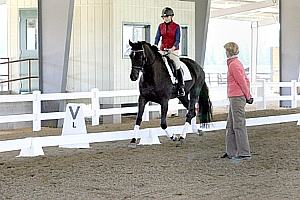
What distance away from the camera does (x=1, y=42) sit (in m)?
18.4

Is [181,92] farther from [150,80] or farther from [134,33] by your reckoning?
[134,33]

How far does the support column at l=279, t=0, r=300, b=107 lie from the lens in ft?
64.5

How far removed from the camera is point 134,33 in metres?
17.3

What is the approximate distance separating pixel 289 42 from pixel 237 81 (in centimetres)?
1301

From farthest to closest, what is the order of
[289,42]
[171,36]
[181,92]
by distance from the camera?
1. [289,42]
2. [181,92]
3. [171,36]

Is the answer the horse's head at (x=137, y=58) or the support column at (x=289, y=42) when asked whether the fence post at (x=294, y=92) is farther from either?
the horse's head at (x=137, y=58)

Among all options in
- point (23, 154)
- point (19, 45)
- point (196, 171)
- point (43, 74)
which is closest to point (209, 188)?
point (196, 171)

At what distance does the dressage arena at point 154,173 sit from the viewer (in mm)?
5742

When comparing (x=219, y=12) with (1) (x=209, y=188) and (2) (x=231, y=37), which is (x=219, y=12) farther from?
(1) (x=209, y=188)

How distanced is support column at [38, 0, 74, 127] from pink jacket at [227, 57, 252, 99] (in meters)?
7.79

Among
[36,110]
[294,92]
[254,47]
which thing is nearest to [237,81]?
[36,110]

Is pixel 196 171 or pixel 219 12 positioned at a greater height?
pixel 219 12

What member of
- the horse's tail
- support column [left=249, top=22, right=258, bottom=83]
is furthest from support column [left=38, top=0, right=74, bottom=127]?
support column [left=249, top=22, right=258, bottom=83]

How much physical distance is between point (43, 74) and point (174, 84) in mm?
6886
